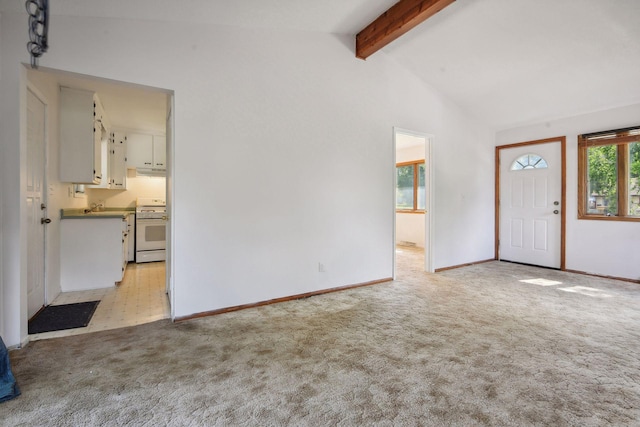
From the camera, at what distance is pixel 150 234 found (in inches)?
210

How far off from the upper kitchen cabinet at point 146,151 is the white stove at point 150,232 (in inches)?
28.2

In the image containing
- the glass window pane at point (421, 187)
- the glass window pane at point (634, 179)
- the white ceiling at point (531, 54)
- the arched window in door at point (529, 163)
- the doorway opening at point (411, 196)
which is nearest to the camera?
the white ceiling at point (531, 54)

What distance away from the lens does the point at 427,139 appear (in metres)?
4.73

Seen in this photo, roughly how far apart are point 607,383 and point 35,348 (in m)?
3.83

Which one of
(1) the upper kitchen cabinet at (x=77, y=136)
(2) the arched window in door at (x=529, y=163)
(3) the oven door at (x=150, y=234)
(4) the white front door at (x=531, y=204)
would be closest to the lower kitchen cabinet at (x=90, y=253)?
(1) the upper kitchen cabinet at (x=77, y=136)

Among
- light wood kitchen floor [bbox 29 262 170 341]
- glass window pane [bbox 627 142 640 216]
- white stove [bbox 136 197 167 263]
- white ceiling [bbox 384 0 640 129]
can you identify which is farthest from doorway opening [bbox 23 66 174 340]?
glass window pane [bbox 627 142 640 216]

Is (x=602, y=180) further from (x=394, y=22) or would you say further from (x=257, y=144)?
(x=257, y=144)

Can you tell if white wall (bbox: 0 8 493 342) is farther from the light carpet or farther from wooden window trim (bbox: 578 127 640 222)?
wooden window trim (bbox: 578 127 640 222)

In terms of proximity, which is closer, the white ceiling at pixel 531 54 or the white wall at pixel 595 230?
the white ceiling at pixel 531 54

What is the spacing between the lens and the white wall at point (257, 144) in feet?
8.16

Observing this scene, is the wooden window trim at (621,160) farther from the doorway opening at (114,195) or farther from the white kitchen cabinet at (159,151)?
the white kitchen cabinet at (159,151)

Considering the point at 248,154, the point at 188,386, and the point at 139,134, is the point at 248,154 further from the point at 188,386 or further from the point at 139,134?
the point at 139,134

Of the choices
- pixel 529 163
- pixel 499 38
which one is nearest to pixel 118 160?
pixel 499 38

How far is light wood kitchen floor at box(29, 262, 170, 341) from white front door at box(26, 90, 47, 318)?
43 cm
